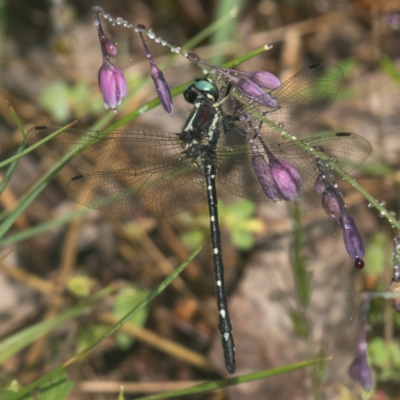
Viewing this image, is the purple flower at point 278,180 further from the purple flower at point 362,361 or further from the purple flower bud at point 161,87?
the purple flower at point 362,361

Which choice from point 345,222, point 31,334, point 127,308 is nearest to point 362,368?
point 345,222

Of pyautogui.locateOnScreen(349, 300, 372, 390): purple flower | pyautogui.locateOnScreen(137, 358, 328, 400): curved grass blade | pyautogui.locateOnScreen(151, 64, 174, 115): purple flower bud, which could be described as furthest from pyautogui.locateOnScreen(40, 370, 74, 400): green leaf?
pyautogui.locateOnScreen(349, 300, 372, 390): purple flower

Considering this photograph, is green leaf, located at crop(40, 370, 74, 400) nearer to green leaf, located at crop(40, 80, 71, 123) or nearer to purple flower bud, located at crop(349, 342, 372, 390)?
purple flower bud, located at crop(349, 342, 372, 390)

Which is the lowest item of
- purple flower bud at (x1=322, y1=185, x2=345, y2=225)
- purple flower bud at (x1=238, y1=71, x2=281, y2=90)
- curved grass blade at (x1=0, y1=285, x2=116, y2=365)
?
curved grass blade at (x1=0, y1=285, x2=116, y2=365)

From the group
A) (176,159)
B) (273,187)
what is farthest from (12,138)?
(273,187)

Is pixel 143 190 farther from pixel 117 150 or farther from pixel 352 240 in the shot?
pixel 352 240

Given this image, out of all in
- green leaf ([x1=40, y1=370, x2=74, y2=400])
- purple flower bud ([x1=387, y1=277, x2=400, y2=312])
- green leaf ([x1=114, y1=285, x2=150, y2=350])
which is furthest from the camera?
green leaf ([x1=114, y1=285, x2=150, y2=350])

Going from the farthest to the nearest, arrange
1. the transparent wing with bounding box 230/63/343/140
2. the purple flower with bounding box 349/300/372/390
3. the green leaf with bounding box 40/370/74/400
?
the transparent wing with bounding box 230/63/343/140
the purple flower with bounding box 349/300/372/390
the green leaf with bounding box 40/370/74/400

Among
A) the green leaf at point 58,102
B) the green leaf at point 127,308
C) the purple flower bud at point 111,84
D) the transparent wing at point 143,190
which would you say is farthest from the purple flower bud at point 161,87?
the green leaf at point 58,102
